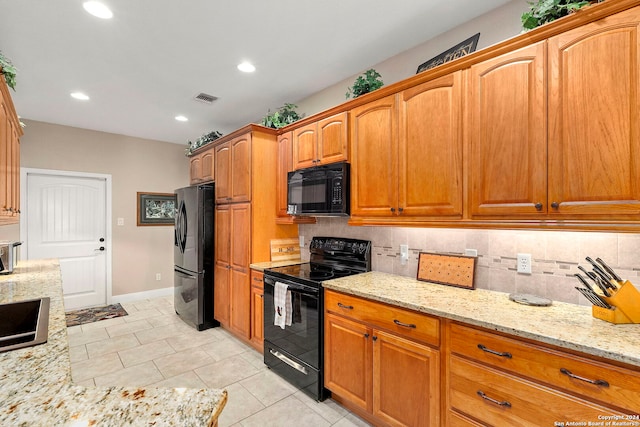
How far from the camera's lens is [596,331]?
128 cm

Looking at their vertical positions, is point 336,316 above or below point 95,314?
above

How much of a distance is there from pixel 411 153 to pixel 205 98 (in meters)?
2.51

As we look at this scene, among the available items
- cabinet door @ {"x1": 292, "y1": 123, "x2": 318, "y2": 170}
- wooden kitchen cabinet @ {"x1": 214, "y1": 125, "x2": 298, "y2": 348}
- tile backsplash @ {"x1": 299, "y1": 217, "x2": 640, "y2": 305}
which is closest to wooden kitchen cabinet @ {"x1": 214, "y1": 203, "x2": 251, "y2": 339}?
wooden kitchen cabinet @ {"x1": 214, "y1": 125, "x2": 298, "y2": 348}

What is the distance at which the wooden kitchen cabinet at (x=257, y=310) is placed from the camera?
9.81ft

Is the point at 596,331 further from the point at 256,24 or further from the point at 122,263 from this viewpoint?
the point at 122,263

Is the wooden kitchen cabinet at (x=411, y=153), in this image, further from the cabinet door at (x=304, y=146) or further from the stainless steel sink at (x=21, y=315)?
the stainless steel sink at (x=21, y=315)

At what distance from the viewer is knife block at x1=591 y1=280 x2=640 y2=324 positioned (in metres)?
1.35

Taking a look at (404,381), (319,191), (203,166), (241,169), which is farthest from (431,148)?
(203,166)

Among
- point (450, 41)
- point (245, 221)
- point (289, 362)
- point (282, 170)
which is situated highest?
point (450, 41)

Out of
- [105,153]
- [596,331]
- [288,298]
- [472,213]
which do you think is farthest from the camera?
[105,153]

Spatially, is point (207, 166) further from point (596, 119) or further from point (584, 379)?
point (584, 379)

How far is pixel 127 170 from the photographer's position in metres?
4.92

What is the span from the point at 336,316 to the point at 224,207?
207cm

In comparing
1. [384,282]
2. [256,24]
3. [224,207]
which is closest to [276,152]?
[224,207]
